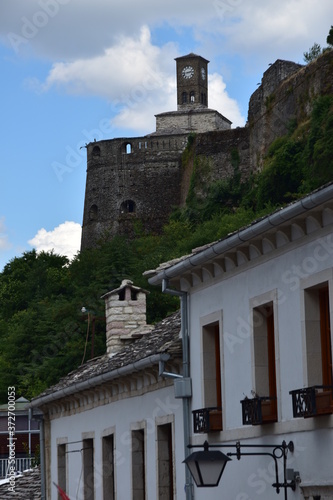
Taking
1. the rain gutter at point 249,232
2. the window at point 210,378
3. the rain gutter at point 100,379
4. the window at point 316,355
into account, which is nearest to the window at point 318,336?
the window at point 316,355

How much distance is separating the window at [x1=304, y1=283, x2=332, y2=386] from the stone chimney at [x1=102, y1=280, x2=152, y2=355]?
10.4 meters

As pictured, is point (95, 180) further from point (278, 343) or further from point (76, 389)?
point (278, 343)

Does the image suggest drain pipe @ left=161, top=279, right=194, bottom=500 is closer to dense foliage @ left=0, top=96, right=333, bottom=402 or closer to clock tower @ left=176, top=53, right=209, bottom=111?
dense foliage @ left=0, top=96, right=333, bottom=402

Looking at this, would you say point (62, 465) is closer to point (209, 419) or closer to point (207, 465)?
point (209, 419)

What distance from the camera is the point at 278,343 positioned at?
12.6 meters

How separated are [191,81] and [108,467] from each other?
99260 mm

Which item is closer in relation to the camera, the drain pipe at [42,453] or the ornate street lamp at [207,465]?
the ornate street lamp at [207,465]

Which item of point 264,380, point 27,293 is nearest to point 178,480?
point 264,380

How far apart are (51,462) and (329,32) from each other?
42.3m

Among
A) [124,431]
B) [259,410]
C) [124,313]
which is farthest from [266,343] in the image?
[124,313]

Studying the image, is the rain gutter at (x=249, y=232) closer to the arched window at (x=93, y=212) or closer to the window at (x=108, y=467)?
the window at (x=108, y=467)

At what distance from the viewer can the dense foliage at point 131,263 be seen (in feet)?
197

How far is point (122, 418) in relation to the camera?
61.0ft

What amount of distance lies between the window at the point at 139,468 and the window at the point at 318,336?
6398 mm
